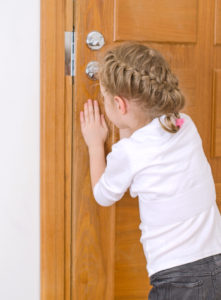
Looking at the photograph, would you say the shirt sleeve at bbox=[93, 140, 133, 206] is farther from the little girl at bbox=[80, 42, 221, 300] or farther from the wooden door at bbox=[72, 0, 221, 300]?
the wooden door at bbox=[72, 0, 221, 300]

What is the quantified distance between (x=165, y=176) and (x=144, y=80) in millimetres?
275

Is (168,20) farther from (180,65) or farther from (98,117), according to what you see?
(98,117)

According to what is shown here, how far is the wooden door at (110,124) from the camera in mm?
1466

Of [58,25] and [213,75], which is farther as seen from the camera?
[213,75]

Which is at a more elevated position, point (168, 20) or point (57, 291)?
point (168, 20)

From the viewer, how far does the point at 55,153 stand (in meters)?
1.50

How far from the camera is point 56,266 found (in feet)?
5.12

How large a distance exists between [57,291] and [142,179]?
0.62m

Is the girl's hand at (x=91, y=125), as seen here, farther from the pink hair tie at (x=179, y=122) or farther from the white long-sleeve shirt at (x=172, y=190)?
the pink hair tie at (x=179, y=122)

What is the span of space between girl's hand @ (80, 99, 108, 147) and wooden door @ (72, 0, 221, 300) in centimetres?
2
